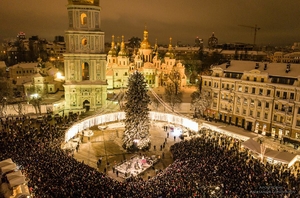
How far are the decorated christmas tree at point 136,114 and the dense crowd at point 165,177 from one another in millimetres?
4998

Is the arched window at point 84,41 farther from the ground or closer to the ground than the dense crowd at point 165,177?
farther from the ground

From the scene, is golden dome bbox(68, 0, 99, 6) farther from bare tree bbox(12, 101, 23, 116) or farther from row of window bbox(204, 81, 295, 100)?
row of window bbox(204, 81, 295, 100)

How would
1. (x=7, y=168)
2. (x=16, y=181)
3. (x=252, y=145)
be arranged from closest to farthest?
(x=16, y=181), (x=7, y=168), (x=252, y=145)

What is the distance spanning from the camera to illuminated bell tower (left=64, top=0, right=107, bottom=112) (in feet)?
119

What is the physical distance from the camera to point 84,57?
124 feet

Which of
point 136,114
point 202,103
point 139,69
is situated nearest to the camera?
point 136,114

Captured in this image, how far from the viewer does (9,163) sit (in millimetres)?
17016

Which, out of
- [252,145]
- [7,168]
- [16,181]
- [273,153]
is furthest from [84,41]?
[273,153]

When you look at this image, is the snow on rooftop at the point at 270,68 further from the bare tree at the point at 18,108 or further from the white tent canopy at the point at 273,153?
the bare tree at the point at 18,108

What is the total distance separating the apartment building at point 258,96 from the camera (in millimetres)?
30547

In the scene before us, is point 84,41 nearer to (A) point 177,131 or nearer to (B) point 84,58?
(B) point 84,58

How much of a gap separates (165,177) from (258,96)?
20.9 m

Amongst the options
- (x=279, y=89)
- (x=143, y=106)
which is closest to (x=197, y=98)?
(x=279, y=89)

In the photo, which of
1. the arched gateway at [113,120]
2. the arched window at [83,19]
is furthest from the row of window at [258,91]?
the arched window at [83,19]
